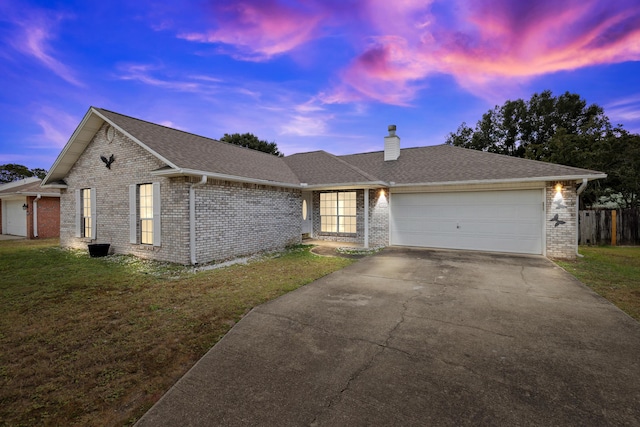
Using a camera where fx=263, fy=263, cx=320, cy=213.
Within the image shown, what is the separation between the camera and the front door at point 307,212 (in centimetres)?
1412

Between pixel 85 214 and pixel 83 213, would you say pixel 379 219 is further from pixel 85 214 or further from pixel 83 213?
pixel 83 213

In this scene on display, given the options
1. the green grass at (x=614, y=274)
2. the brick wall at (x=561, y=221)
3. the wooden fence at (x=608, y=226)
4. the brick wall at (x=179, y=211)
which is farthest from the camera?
the wooden fence at (x=608, y=226)

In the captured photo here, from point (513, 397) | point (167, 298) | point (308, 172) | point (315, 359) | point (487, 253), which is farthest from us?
point (308, 172)

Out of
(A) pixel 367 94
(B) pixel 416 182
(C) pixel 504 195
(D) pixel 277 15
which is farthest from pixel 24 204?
(C) pixel 504 195

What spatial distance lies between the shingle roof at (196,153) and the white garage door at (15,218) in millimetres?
15094

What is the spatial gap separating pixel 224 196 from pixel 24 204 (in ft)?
60.3

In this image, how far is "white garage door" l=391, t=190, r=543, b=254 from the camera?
31.7 feet

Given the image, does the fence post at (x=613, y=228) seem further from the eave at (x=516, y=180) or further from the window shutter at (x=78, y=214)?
the window shutter at (x=78, y=214)

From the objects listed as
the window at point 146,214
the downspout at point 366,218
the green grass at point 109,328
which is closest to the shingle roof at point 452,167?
the downspout at point 366,218

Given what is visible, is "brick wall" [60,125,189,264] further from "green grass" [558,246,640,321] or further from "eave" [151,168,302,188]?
"green grass" [558,246,640,321]

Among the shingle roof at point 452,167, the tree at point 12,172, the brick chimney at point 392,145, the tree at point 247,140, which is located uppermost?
the tree at point 247,140

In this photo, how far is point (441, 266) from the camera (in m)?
8.02

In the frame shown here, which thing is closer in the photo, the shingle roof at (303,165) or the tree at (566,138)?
the shingle roof at (303,165)

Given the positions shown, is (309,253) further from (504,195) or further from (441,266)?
(504,195)
